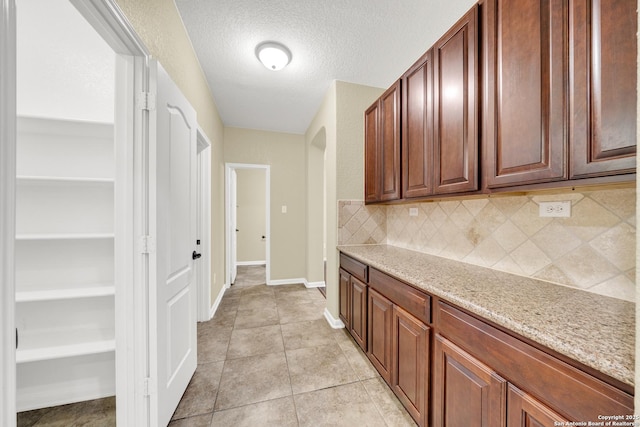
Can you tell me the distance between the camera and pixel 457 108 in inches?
50.3

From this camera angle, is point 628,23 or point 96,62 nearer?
point 628,23

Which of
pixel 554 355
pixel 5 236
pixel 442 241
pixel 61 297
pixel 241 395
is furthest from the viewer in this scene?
pixel 442 241

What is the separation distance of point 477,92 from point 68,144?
99.0 inches

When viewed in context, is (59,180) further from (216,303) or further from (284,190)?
(284,190)

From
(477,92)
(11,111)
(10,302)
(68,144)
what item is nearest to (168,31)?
(68,144)

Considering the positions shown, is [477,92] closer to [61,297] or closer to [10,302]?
[10,302]

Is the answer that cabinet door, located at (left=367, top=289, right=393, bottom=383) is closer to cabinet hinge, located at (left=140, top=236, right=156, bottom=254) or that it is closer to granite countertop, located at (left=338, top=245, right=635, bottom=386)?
granite countertop, located at (left=338, top=245, right=635, bottom=386)

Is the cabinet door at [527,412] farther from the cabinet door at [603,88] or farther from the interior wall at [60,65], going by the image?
the interior wall at [60,65]

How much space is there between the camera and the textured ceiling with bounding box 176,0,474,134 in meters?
1.60

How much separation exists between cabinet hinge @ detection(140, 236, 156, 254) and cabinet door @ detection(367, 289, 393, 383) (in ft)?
4.86

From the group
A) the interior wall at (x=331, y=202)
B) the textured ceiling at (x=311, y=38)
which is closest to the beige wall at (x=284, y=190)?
the textured ceiling at (x=311, y=38)

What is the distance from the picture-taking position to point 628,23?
688 mm

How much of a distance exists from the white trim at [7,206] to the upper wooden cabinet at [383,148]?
1.91 meters

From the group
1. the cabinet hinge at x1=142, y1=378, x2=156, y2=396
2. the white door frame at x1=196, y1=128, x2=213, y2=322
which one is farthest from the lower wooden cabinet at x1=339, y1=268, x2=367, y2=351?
the white door frame at x1=196, y1=128, x2=213, y2=322
